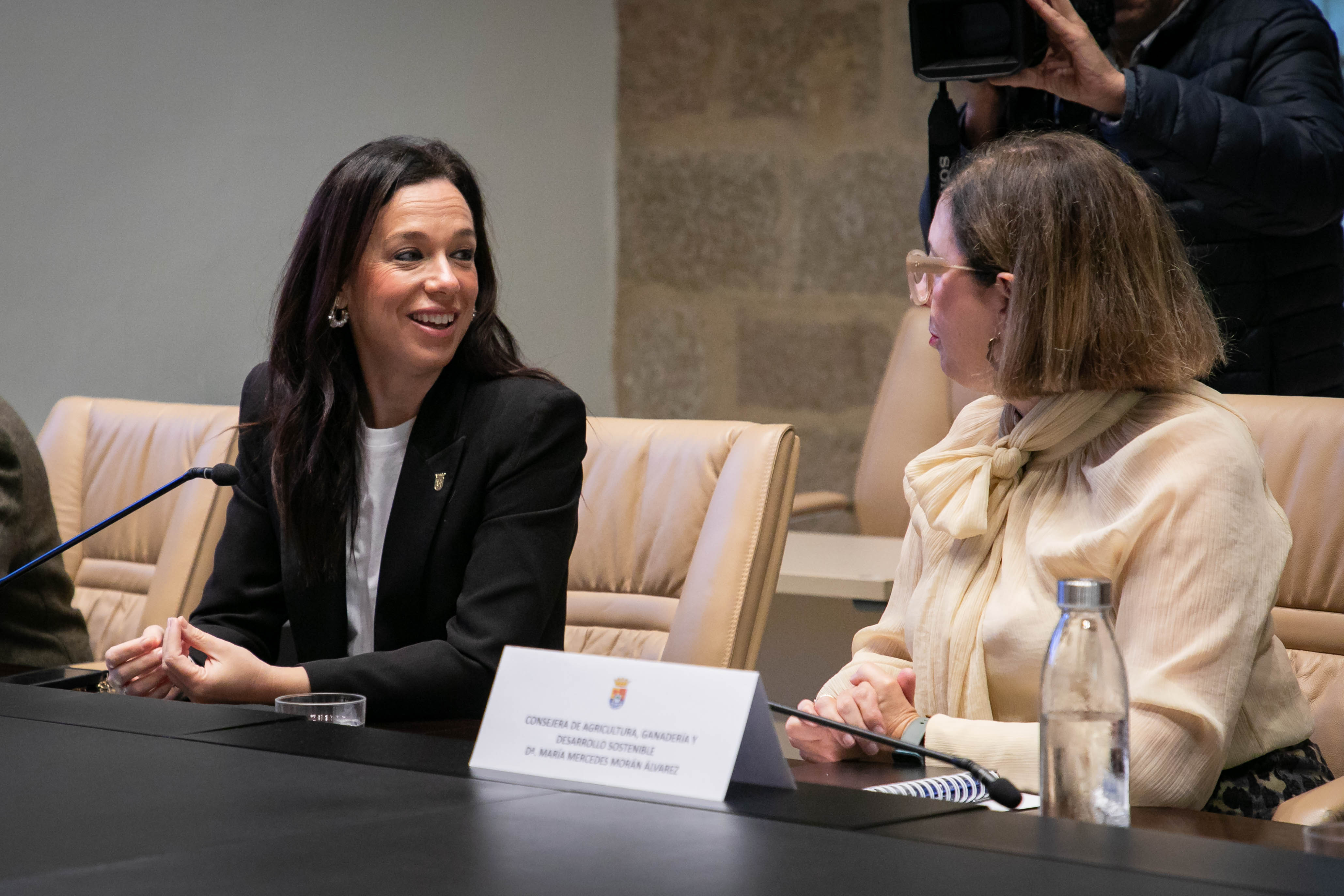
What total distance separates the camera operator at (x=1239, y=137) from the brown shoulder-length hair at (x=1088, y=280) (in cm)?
50

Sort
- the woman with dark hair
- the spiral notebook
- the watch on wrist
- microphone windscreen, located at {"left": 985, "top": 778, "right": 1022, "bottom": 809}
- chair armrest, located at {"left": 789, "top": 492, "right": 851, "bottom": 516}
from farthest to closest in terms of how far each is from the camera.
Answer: chair armrest, located at {"left": 789, "top": 492, "right": 851, "bottom": 516}, the woman with dark hair, the watch on wrist, the spiral notebook, microphone windscreen, located at {"left": 985, "top": 778, "right": 1022, "bottom": 809}

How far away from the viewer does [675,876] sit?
26.5 inches

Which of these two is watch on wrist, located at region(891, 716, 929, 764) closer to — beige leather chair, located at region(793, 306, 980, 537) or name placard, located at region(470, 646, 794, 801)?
name placard, located at region(470, 646, 794, 801)

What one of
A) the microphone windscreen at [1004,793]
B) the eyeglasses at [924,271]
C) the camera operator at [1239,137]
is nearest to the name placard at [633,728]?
the microphone windscreen at [1004,793]

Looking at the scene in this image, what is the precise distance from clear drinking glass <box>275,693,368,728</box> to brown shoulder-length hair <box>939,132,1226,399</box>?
0.69 m

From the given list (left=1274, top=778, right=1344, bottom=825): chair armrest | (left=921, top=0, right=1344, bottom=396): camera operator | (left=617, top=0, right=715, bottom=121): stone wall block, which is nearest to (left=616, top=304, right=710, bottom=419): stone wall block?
(left=617, top=0, right=715, bottom=121): stone wall block

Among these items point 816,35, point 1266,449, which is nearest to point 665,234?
point 816,35

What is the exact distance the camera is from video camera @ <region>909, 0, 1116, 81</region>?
1.91 m

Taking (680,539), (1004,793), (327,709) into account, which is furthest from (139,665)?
(1004,793)

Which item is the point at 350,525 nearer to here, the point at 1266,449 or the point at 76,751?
the point at 76,751

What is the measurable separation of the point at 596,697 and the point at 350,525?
95cm

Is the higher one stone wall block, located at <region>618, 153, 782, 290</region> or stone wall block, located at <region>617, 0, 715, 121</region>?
stone wall block, located at <region>617, 0, 715, 121</region>

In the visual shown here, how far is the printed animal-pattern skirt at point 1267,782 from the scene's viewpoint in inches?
52.7

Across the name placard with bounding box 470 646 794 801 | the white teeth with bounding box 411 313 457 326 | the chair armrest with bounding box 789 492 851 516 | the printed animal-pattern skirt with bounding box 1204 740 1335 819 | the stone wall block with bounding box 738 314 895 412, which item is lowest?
the chair armrest with bounding box 789 492 851 516
